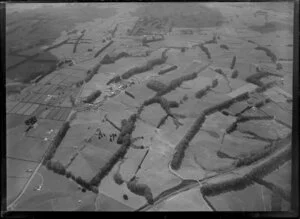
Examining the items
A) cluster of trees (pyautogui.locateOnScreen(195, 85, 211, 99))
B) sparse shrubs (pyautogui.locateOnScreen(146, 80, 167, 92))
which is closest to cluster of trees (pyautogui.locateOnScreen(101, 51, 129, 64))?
sparse shrubs (pyautogui.locateOnScreen(146, 80, 167, 92))

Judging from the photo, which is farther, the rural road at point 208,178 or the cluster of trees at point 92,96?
the cluster of trees at point 92,96

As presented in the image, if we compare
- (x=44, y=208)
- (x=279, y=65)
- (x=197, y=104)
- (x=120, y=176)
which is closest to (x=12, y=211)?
(x=44, y=208)

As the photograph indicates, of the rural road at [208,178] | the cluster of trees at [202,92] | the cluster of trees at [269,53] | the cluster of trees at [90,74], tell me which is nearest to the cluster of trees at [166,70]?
the cluster of trees at [202,92]

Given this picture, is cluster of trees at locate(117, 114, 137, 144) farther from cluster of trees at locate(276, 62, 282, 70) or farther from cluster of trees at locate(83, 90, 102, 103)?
cluster of trees at locate(276, 62, 282, 70)

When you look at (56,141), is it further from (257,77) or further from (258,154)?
(257,77)

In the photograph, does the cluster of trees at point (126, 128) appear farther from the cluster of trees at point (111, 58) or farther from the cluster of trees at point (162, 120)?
the cluster of trees at point (111, 58)

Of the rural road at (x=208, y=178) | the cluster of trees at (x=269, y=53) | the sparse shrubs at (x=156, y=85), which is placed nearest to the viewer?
the rural road at (x=208, y=178)
